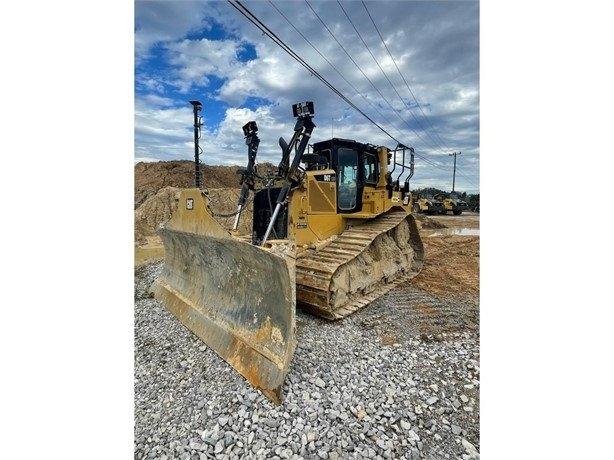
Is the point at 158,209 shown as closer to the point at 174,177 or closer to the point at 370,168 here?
the point at 174,177

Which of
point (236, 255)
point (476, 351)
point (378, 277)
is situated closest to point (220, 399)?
point (236, 255)

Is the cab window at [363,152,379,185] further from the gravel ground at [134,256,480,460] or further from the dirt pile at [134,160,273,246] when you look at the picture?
the dirt pile at [134,160,273,246]

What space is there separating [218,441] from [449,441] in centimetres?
155

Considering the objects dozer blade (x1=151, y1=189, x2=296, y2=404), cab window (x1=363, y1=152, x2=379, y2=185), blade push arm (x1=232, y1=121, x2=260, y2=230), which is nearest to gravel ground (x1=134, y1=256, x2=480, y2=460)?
dozer blade (x1=151, y1=189, x2=296, y2=404)

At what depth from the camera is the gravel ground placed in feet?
7.01

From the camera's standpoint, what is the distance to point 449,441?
219cm

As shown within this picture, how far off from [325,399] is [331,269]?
1.58 metres

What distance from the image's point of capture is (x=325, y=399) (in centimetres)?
250

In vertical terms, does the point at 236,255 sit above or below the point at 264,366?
above

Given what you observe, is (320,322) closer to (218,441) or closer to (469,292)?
(218,441)

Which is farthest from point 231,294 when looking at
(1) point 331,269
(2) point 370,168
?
(2) point 370,168

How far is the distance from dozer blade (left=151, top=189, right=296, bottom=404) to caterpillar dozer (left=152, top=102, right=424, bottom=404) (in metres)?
0.01

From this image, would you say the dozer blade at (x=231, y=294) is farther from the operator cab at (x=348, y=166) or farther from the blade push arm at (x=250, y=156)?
the operator cab at (x=348, y=166)

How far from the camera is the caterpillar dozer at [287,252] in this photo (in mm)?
2922
